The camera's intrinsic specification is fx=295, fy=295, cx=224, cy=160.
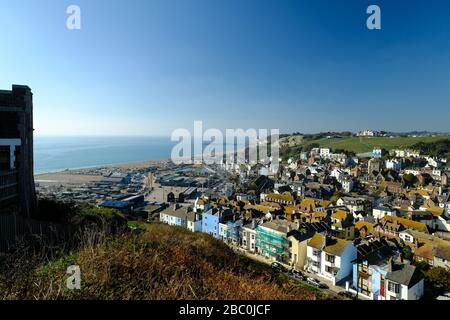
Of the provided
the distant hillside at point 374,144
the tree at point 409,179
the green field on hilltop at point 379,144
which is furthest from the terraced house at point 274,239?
the green field on hilltop at point 379,144

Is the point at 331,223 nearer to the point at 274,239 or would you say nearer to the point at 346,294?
the point at 274,239

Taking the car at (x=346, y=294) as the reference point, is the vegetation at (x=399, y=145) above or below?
above

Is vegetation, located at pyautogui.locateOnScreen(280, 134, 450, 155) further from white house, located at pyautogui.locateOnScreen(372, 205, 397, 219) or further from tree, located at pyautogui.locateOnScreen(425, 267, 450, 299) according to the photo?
tree, located at pyautogui.locateOnScreen(425, 267, 450, 299)

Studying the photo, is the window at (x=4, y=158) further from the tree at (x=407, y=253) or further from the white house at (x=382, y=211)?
the white house at (x=382, y=211)

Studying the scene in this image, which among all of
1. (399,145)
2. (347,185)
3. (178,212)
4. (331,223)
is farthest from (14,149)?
(399,145)

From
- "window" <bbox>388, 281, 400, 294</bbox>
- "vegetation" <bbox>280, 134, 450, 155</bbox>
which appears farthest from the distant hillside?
"window" <bbox>388, 281, 400, 294</bbox>

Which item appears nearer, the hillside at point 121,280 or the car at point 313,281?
the hillside at point 121,280
